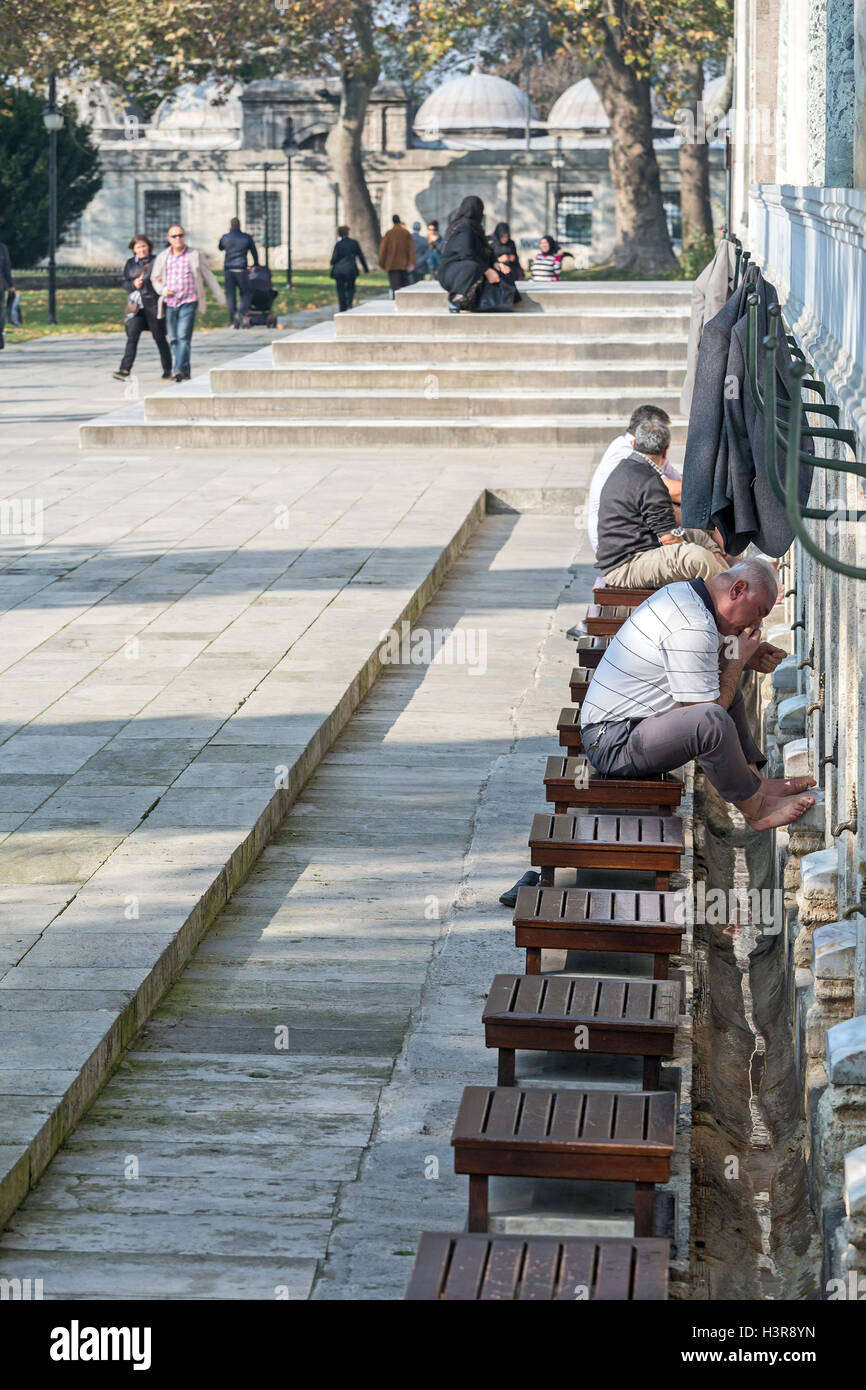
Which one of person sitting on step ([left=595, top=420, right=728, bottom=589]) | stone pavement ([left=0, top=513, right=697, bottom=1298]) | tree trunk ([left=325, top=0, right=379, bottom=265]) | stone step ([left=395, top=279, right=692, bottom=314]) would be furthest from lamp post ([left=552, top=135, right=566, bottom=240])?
stone pavement ([left=0, top=513, right=697, bottom=1298])

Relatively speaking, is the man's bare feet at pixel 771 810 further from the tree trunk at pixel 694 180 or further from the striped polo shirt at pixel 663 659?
the tree trunk at pixel 694 180

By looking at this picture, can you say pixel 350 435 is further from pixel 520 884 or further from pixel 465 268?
pixel 520 884

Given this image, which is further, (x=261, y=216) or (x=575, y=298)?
(x=261, y=216)

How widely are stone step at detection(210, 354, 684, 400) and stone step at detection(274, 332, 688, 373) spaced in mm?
406

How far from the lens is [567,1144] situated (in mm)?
4527

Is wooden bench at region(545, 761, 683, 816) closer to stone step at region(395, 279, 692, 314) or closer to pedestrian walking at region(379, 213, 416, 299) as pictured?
stone step at region(395, 279, 692, 314)

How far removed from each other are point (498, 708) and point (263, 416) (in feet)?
34.7

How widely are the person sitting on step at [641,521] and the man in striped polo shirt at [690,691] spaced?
9.82 ft

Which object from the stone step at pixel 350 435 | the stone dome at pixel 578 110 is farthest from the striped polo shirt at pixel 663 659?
the stone dome at pixel 578 110

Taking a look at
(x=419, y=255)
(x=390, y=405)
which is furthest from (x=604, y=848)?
(x=419, y=255)

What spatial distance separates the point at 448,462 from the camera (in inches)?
731

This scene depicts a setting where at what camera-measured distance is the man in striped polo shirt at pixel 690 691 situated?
712 cm

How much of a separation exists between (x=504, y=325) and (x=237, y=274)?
12214 millimetres

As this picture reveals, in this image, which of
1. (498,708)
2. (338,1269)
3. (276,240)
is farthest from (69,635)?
(276,240)
